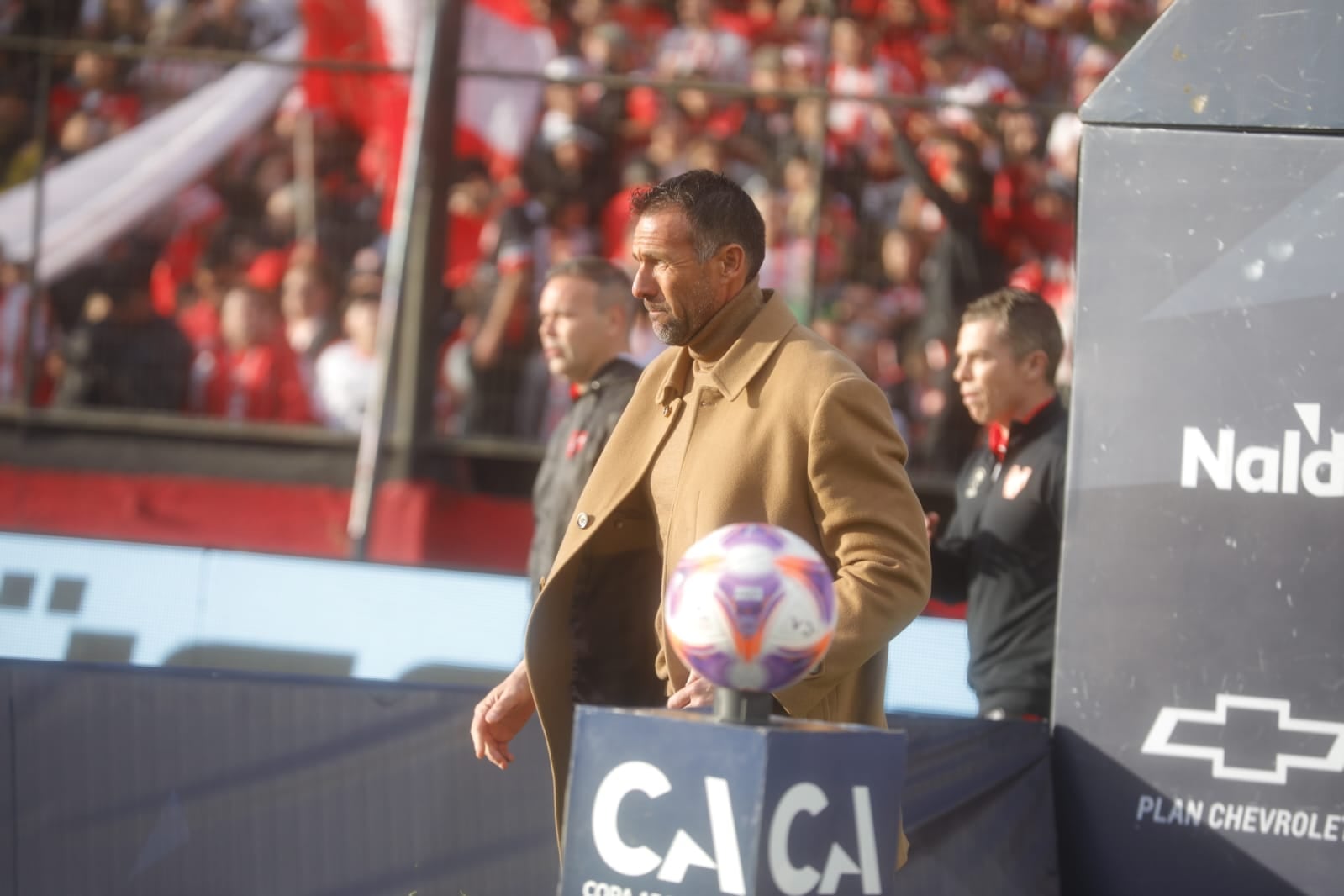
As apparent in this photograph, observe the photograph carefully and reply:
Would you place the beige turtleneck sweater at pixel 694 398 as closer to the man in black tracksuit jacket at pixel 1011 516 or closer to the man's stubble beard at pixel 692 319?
the man's stubble beard at pixel 692 319

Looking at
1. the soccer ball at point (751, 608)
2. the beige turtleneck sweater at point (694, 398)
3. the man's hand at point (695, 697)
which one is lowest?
the man's hand at point (695, 697)

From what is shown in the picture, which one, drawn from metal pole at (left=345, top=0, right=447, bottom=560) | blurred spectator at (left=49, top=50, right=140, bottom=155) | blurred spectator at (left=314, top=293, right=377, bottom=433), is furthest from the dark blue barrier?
blurred spectator at (left=49, top=50, right=140, bottom=155)

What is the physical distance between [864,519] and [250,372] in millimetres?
7261

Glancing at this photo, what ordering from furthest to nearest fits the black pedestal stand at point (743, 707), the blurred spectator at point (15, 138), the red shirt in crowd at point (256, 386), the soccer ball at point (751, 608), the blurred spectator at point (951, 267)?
the blurred spectator at point (15, 138) < the red shirt in crowd at point (256, 386) < the blurred spectator at point (951, 267) < the black pedestal stand at point (743, 707) < the soccer ball at point (751, 608)

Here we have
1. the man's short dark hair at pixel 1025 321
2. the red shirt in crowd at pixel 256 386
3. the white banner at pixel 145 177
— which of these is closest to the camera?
the man's short dark hair at pixel 1025 321

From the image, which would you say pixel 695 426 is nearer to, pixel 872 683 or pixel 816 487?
pixel 816 487

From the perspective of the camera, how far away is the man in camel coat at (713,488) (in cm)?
337

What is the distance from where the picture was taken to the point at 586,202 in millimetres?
10008

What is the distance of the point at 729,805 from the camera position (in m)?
2.86

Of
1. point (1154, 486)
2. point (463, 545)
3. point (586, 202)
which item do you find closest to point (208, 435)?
point (463, 545)

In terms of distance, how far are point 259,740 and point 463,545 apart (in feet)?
15.3

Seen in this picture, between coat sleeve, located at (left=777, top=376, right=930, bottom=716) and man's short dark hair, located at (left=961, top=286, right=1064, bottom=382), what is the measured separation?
2.11 meters

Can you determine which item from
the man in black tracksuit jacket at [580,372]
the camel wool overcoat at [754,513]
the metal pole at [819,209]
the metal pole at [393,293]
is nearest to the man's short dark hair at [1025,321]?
the man in black tracksuit jacket at [580,372]

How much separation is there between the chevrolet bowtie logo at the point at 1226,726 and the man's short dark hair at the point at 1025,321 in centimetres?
133
